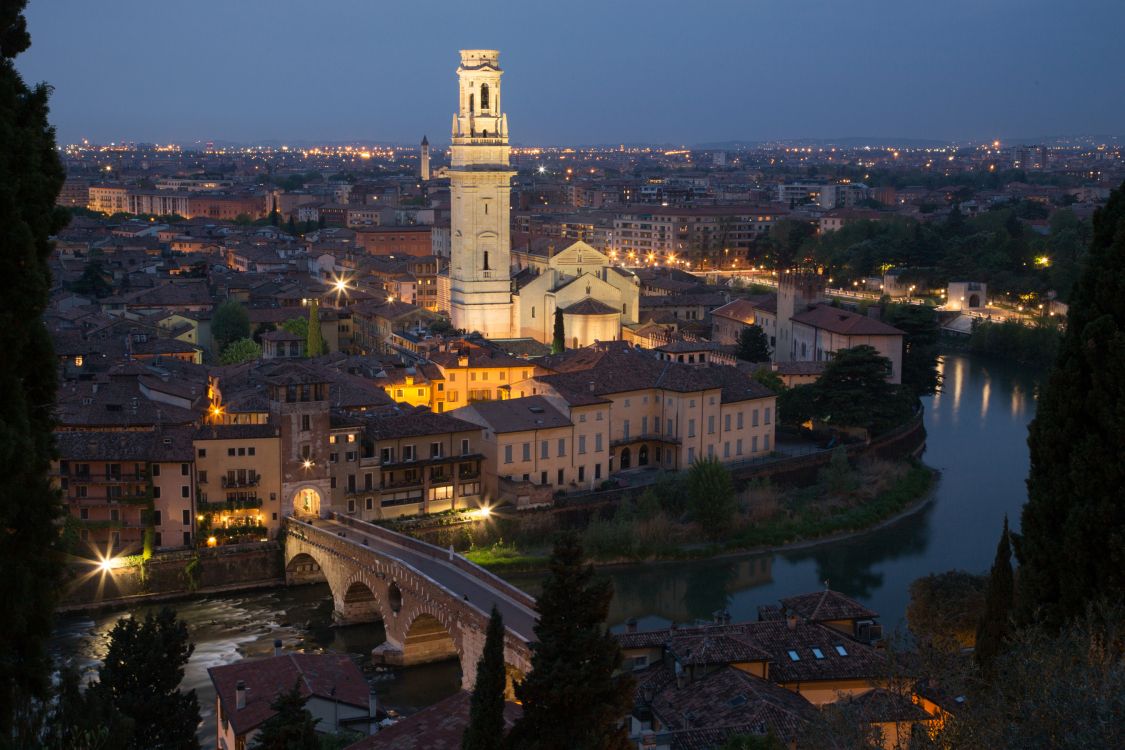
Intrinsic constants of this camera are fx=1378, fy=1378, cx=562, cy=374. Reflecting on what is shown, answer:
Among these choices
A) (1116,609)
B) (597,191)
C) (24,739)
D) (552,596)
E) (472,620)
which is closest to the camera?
(24,739)

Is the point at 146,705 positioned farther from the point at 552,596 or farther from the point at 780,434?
the point at 780,434

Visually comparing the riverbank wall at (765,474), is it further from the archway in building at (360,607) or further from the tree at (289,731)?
the tree at (289,731)

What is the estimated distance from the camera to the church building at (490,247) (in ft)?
85.5

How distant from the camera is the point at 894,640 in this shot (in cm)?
695

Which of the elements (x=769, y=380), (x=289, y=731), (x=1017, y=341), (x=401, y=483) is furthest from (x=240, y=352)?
(x=289, y=731)

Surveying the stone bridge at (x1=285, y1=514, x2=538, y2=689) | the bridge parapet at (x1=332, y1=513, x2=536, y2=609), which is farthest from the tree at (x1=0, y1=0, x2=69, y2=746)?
the bridge parapet at (x1=332, y1=513, x2=536, y2=609)

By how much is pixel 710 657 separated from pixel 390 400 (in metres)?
8.86

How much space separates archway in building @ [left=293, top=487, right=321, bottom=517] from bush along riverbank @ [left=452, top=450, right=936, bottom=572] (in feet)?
5.05

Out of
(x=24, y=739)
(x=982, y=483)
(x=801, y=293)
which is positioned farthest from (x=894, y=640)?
(x=801, y=293)

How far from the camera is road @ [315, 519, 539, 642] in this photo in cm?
1134

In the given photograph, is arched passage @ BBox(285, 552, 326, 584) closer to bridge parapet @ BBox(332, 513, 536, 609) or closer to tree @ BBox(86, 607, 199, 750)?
bridge parapet @ BBox(332, 513, 536, 609)

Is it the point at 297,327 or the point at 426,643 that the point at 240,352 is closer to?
the point at 297,327

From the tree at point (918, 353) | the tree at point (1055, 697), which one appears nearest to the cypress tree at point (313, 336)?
the tree at point (918, 353)

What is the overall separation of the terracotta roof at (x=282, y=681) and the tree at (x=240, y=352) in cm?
1406
